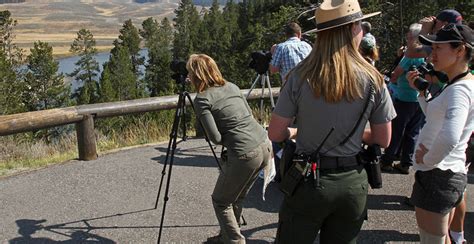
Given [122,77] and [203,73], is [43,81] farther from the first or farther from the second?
[203,73]

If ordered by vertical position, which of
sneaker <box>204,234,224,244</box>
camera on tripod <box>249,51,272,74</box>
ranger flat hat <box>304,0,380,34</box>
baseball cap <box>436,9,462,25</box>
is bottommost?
sneaker <box>204,234,224,244</box>

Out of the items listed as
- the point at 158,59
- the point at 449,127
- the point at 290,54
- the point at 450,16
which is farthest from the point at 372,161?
the point at 158,59

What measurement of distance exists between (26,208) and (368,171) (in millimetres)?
3914

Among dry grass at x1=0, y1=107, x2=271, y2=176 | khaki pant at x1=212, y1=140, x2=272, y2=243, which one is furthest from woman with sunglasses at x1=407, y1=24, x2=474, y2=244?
dry grass at x1=0, y1=107, x2=271, y2=176

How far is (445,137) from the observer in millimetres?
2818

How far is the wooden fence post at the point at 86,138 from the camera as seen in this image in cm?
678

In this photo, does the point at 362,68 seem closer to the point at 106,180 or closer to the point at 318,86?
the point at 318,86

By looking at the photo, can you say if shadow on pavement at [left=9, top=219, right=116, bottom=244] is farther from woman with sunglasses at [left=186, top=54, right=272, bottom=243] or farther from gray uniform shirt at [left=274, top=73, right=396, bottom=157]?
gray uniform shirt at [left=274, top=73, right=396, bottom=157]

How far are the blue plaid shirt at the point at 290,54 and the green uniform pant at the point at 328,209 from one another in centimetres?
314

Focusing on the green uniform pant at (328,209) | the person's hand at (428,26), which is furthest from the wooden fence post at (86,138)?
the green uniform pant at (328,209)

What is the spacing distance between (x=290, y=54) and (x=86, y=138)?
10.3 ft

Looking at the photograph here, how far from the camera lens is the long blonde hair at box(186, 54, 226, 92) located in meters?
3.88

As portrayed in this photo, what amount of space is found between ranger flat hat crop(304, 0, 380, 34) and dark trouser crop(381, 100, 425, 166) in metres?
3.47

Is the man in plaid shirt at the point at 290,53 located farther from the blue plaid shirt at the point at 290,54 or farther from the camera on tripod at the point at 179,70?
the camera on tripod at the point at 179,70
